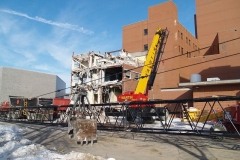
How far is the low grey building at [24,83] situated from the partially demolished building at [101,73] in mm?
23190

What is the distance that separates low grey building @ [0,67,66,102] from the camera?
56094mm

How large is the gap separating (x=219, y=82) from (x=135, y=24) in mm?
31012

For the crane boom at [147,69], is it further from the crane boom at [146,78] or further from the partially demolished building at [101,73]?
the partially demolished building at [101,73]

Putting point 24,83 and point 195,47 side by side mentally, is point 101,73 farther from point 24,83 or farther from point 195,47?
point 24,83

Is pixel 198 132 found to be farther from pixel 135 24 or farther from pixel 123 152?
pixel 135 24

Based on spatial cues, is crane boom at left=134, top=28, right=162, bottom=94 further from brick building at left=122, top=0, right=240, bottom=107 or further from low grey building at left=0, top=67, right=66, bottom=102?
low grey building at left=0, top=67, right=66, bottom=102

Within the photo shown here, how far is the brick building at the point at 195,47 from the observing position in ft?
113

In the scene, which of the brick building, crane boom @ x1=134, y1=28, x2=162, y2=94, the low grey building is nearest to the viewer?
A: crane boom @ x1=134, y1=28, x2=162, y2=94

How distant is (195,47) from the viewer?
2247 inches

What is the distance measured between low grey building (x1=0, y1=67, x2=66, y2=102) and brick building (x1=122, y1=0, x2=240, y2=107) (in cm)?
2955

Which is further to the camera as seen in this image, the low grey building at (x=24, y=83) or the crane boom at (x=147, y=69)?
the low grey building at (x=24, y=83)

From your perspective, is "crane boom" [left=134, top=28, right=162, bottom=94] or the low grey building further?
the low grey building

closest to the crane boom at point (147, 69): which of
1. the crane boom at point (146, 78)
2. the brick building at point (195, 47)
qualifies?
the crane boom at point (146, 78)

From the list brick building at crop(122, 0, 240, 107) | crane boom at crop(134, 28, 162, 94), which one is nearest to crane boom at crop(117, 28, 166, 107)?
crane boom at crop(134, 28, 162, 94)
